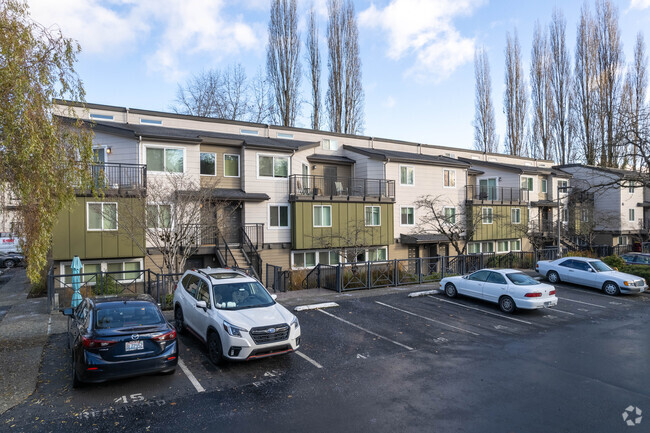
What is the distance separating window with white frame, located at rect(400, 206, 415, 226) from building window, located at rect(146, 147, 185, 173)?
582 inches

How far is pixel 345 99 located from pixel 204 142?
22.1 metres

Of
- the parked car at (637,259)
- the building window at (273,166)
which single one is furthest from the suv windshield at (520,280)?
the parked car at (637,259)

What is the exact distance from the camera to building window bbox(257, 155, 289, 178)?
73.2 ft

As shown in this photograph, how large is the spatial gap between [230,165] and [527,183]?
2690cm

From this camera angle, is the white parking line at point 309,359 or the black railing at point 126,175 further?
the black railing at point 126,175

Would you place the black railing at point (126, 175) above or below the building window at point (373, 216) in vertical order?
above

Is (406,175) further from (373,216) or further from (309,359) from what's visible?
(309,359)

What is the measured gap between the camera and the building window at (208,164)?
2134cm

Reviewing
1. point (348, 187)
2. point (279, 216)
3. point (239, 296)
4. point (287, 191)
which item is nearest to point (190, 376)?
point (239, 296)

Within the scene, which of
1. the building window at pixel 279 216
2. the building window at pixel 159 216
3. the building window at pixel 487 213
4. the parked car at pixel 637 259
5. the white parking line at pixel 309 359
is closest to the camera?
the white parking line at pixel 309 359

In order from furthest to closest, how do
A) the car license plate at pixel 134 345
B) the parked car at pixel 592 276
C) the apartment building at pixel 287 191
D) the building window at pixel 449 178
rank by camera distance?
the building window at pixel 449 178
the parked car at pixel 592 276
the apartment building at pixel 287 191
the car license plate at pixel 134 345

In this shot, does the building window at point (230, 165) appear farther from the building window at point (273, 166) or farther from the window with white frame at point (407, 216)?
the window with white frame at point (407, 216)

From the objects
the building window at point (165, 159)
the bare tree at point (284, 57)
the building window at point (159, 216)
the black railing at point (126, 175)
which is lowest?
the building window at point (159, 216)

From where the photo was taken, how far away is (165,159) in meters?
19.6
